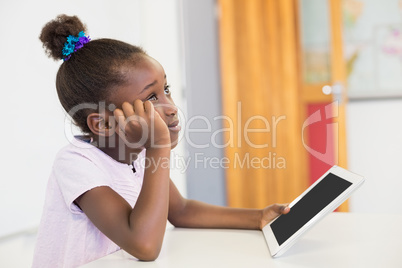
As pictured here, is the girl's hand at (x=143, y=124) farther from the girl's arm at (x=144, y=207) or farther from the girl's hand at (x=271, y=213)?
the girl's hand at (x=271, y=213)

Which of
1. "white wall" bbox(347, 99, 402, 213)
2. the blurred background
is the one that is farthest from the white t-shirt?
"white wall" bbox(347, 99, 402, 213)

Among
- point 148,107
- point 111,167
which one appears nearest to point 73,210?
point 111,167

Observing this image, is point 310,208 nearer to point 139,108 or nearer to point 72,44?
point 139,108

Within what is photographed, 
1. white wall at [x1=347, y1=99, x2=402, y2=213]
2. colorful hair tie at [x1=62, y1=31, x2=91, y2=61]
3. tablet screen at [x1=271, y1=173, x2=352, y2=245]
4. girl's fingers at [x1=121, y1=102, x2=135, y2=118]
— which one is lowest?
white wall at [x1=347, y1=99, x2=402, y2=213]

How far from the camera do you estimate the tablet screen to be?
793 mm

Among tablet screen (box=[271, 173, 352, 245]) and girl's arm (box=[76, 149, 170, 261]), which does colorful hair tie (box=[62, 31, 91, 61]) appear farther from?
tablet screen (box=[271, 173, 352, 245])

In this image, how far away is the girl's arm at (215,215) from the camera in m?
0.97

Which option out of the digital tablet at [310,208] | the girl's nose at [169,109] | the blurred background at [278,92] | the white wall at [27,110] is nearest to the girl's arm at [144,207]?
the girl's nose at [169,109]

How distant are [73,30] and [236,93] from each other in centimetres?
196

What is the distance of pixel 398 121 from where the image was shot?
306cm

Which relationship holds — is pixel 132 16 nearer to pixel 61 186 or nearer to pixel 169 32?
pixel 169 32

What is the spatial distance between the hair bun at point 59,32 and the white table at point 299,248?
51 centimetres

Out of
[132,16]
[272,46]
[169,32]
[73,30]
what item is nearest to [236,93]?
[272,46]

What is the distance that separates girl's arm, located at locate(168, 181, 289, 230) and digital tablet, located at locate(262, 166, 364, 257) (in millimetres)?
33
